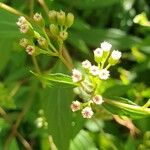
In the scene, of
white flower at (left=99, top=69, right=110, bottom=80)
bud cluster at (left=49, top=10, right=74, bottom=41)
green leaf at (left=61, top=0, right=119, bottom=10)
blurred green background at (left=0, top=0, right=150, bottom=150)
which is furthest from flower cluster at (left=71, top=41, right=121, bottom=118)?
green leaf at (left=61, top=0, right=119, bottom=10)

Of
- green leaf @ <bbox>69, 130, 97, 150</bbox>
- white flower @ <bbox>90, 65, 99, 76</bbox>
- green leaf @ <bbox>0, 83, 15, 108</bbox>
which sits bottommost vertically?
green leaf @ <bbox>69, 130, 97, 150</bbox>

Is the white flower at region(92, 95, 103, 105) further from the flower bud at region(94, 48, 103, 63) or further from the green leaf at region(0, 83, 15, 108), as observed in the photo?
the green leaf at region(0, 83, 15, 108)

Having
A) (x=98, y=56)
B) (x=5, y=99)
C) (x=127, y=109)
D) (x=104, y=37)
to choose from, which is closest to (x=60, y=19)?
(x=98, y=56)

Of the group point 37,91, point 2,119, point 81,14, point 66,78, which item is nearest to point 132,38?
point 81,14

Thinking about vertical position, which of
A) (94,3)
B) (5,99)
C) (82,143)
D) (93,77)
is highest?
(93,77)

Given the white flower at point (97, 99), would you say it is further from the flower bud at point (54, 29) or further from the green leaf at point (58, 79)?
the flower bud at point (54, 29)

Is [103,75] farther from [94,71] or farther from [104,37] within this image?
[104,37]
